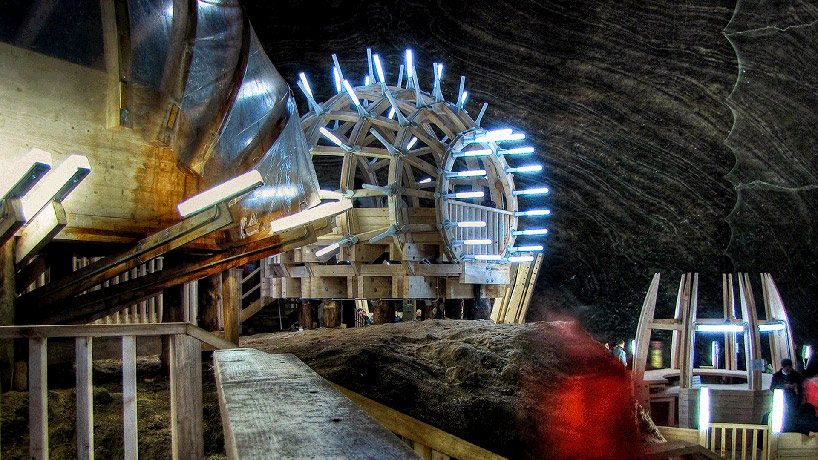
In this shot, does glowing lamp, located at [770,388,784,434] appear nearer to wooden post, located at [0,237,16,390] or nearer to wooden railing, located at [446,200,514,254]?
wooden railing, located at [446,200,514,254]

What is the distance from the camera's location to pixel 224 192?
5.51m

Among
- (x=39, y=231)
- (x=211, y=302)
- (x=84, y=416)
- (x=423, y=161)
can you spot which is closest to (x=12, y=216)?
(x=39, y=231)

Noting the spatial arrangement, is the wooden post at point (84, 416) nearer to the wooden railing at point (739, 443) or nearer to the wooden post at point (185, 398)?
the wooden post at point (185, 398)

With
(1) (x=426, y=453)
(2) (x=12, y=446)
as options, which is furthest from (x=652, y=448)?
(2) (x=12, y=446)

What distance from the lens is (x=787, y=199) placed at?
14.6m

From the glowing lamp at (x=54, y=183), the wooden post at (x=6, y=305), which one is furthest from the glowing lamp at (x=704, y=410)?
the wooden post at (x=6, y=305)

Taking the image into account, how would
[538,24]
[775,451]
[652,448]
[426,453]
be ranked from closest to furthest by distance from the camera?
[426,453] < [652,448] < [775,451] < [538,24]

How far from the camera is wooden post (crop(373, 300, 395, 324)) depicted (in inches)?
480

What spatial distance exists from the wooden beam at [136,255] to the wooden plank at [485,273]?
18.6 ft

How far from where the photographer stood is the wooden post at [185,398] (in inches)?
167

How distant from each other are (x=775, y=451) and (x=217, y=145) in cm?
810

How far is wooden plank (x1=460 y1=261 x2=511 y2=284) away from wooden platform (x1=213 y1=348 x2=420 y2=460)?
802 cm

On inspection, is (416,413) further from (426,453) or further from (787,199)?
(787,199)

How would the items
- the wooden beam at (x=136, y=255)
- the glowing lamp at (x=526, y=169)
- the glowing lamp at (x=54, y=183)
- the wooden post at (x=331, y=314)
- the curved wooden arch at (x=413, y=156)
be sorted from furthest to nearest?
the wooden post at (x=331, y=314), the glowing lamp at (x=526, y=169), the curved wooden arch at (x=413, y=156), the wooden beam at (x=136, y=255), the glowing lamp at (x=54, y=183)
